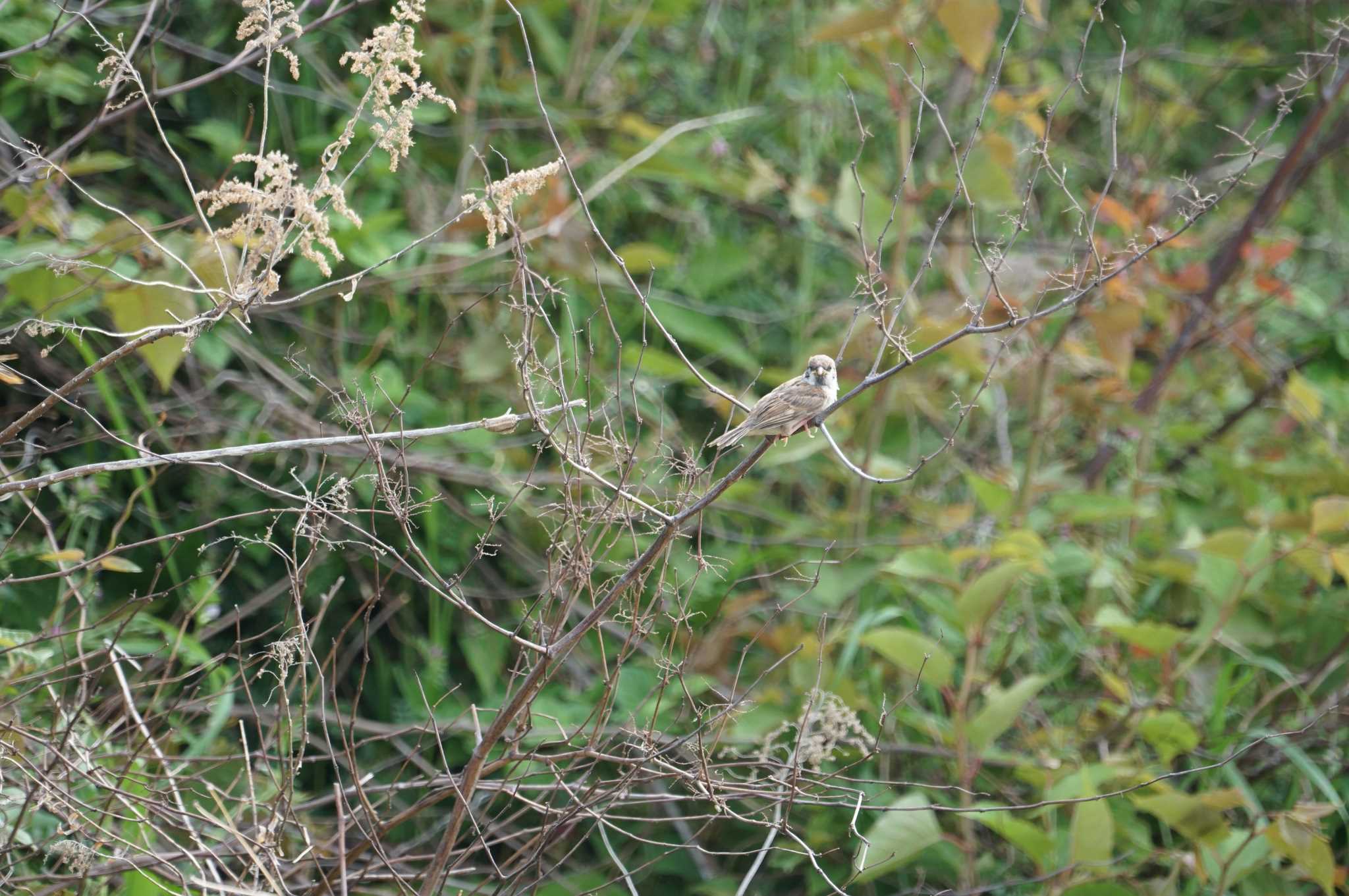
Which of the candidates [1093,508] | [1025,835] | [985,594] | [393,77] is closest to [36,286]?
[393,77]

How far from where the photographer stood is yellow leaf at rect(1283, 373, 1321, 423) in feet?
13.8

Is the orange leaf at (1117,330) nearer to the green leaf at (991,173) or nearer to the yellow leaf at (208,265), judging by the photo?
the green leaf at (991,173)

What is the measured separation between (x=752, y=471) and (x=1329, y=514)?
1980 mm

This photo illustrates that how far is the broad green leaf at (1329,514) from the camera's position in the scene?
3.37m

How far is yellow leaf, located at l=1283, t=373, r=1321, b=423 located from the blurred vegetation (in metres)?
0.06

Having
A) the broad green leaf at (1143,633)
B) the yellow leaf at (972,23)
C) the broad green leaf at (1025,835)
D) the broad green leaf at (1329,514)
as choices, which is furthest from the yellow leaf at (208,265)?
the broad green leaf at (1329,514)

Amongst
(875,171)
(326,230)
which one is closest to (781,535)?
(875,171)

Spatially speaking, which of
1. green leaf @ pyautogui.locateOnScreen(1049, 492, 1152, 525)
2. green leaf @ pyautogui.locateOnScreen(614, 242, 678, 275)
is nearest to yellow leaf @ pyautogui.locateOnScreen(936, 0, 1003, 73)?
green leaf @ pyautogui.locateOnScreen(614, 242, 678, 275)

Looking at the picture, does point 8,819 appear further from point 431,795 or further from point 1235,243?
point 1235,243

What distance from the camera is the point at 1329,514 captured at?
3.39 m

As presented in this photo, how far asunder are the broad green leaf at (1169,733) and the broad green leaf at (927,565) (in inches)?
27.2

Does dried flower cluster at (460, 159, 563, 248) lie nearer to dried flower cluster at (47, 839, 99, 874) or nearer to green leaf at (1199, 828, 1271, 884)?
dried flower cluster at (47, 839, 99, 874)

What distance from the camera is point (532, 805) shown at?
6.74 feet

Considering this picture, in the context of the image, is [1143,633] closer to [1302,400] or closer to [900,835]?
[900,835]
